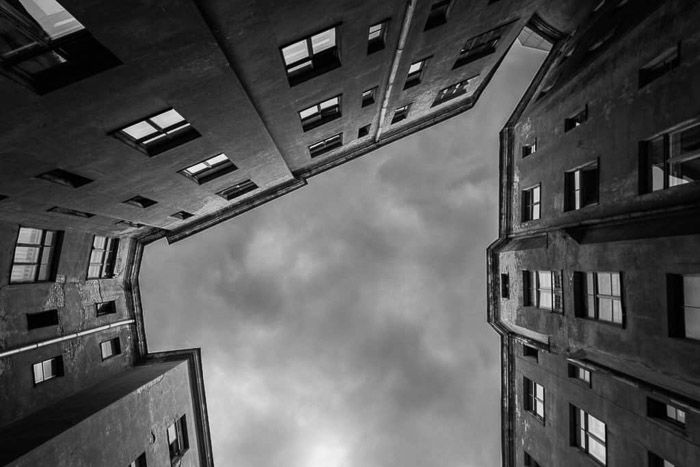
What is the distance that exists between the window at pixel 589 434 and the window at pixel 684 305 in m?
7.64

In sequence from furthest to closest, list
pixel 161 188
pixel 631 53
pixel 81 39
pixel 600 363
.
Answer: pixel 161 188
pixel 600 363
pixel 631 53
pixel 81 39

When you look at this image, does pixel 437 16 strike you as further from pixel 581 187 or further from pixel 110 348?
pixel 110 348

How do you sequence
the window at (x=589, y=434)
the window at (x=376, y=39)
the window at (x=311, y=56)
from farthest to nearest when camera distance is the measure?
the window at (x=589, y=434), the window at (x=376, y=39), the window at (x=311, y=56)

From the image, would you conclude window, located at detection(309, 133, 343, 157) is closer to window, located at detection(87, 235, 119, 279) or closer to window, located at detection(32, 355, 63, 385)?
window, located at detection(87, 235, 119, 279)

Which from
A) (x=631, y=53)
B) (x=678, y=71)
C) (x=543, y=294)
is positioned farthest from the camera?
(x=543, y=294)

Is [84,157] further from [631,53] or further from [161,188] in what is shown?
[631,53]

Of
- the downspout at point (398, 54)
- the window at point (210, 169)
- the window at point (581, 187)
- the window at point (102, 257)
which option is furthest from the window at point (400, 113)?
the window at point (102, 257)

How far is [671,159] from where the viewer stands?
15648 millimetres

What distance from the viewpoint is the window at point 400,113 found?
29966 millimetres

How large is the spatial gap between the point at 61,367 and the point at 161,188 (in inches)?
416

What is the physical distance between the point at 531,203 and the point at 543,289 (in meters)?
5.82

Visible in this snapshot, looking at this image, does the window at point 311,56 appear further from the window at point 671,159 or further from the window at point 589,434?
the window at point 589,434

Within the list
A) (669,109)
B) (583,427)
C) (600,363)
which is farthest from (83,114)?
(583,427)

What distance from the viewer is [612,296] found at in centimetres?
1831
